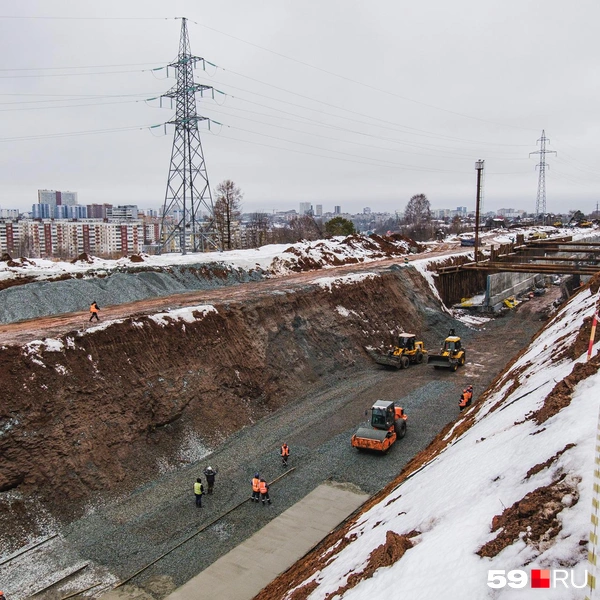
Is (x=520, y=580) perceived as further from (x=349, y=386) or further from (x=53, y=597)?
(x=349, y=386)

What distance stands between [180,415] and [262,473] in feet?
16.4

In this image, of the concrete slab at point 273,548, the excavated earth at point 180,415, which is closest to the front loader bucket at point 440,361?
the excavated earth at point 180,415

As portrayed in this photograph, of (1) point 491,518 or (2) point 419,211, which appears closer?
(1) point 491,518

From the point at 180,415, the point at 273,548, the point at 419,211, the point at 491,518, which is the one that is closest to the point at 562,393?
the point at 491,518

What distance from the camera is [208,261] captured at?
128 ft

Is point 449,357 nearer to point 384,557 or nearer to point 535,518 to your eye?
point 384,557

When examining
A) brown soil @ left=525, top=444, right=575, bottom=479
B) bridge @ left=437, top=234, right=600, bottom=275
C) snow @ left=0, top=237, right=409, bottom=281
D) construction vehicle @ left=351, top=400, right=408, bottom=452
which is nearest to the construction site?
construction vehicle @ left=351, top=400, right=408, bottom=452

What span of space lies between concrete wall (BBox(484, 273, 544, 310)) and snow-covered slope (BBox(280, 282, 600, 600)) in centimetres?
3804

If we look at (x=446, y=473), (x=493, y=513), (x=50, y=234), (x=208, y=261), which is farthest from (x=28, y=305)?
(x=50, y=234)

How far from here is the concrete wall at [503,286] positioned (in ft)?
160

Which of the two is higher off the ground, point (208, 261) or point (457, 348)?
point (208, 261)

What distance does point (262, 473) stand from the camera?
19203mm

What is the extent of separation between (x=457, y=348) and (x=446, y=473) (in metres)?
21.8

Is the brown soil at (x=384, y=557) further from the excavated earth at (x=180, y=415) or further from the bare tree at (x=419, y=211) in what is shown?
the bare tree at (x=419, y=211)
